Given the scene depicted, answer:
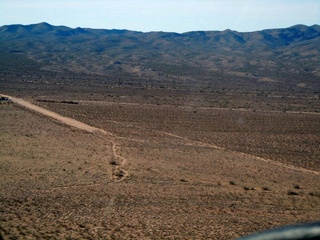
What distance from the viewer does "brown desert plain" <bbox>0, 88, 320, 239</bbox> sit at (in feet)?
41.7

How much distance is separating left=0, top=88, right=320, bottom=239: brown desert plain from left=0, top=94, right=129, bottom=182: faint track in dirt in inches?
3.0

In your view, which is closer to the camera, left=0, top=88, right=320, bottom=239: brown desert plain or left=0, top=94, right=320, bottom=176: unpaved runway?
left=0, top=88, right=320, bottom=239: brown desert plain

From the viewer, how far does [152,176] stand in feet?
61.0

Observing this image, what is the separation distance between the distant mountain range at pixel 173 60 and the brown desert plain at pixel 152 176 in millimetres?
39454

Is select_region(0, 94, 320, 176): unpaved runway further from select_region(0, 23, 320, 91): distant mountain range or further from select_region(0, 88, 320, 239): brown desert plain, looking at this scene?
select_region(0, 23, 320, 91): distant mountain range

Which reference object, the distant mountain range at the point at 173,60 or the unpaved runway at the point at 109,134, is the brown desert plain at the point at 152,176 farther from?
the distant mountain range at the point at 173,60

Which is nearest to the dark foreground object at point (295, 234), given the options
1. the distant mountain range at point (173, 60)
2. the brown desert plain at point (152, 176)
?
the brown desert plain at point (152, 176)

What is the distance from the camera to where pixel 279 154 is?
82.3 ft

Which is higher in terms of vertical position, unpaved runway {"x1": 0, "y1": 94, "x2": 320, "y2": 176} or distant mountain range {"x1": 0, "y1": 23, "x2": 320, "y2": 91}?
distant mountain range {"x1": 0, "y1": 23, "x2": 320, "y2": 91}

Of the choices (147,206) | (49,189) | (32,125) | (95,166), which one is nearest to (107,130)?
(32,125)

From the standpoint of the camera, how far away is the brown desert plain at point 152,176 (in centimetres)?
1270

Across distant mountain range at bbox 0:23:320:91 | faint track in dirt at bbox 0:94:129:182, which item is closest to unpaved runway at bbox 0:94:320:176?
faint track in dirt at bbox 0:94:129:182

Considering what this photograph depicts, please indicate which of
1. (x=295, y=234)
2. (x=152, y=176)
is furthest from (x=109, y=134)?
(x=295, y=234)

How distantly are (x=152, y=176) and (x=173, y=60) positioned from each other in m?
106
